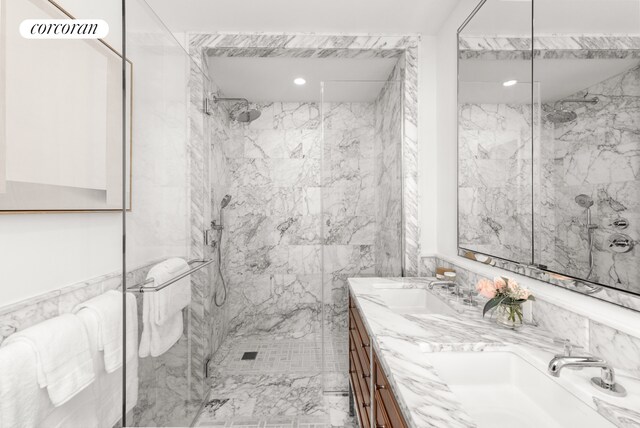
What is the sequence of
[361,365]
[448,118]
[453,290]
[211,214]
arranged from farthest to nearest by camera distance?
[211,214], [448,118], [453,290], [361,365]

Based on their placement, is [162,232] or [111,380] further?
[162,232]

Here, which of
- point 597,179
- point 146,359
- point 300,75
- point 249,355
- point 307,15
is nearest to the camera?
point 597,179

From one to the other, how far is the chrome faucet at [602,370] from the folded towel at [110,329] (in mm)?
1389

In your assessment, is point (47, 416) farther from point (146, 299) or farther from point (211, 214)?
point (211, 214)

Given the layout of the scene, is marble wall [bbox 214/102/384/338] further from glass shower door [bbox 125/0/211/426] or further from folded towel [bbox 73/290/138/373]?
folded towel [bbox 73/290/138/373]

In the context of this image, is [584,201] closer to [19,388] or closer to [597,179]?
[597,179]

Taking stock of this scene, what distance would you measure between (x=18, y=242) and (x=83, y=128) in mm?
501

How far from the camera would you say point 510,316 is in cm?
117

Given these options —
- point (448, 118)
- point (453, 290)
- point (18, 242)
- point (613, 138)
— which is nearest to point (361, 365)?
point (453, 290)

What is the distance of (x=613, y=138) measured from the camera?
0.89 metres

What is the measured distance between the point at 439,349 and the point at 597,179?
73cm

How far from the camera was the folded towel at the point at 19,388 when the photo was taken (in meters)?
0.84

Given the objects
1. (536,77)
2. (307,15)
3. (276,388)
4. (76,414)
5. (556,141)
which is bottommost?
(276,388)

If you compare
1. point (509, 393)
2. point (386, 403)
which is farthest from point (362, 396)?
point (509, 393)
